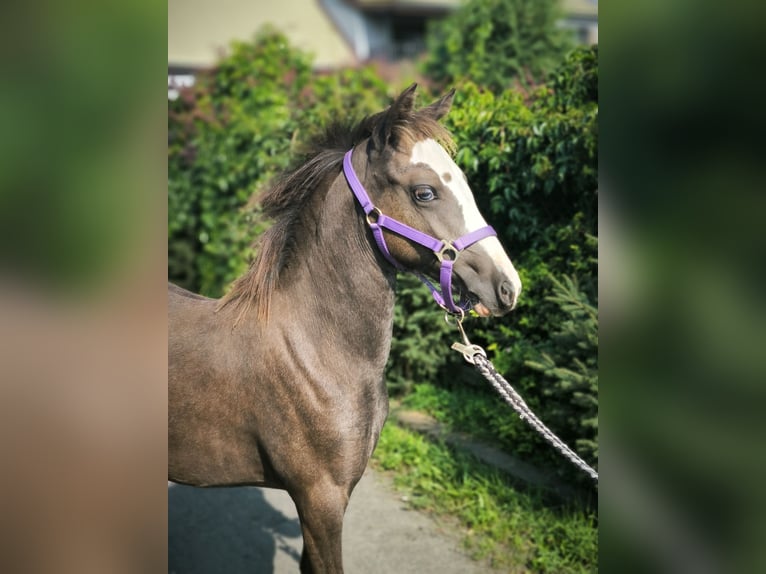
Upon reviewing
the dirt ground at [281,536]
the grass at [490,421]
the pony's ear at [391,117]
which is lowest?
the dirt ground at [281,536]

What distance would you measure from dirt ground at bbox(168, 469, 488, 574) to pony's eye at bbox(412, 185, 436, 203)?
2.17m

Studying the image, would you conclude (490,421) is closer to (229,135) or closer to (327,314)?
(327,314)

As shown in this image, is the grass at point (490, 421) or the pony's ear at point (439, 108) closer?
the pony's ear at point (439, 108)

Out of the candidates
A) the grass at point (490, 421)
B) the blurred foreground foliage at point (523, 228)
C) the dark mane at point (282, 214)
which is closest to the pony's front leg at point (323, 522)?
the dark mane at point (282, 214)

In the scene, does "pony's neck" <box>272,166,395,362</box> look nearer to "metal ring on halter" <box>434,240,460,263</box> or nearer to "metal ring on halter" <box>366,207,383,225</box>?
"metal ring on halter" <box>366,207,383,225</box>

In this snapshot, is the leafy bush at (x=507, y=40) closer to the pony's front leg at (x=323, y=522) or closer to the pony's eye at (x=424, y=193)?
the pony's eye at (x=424, y=193)

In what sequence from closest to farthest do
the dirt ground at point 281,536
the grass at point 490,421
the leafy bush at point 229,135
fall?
1. the dirt ground at point 281,536
2. the grass at point 490,421
3. the leafy bush at point 229,135


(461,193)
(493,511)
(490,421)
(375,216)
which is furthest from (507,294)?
(490,421)

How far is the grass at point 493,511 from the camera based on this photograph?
310 cm

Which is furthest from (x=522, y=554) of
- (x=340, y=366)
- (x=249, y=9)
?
(x=249, y=9)

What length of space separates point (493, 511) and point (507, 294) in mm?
2086

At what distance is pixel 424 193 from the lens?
6.70ft
